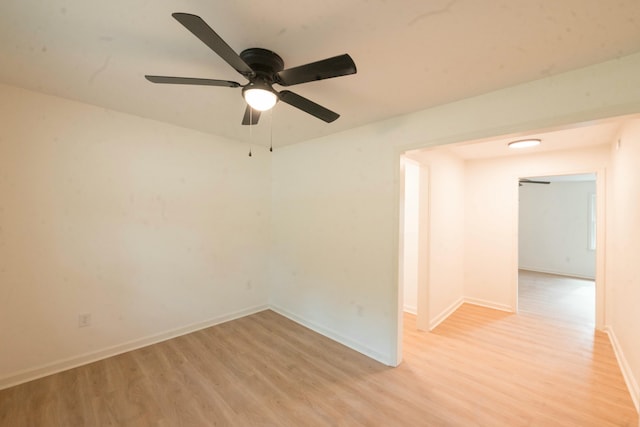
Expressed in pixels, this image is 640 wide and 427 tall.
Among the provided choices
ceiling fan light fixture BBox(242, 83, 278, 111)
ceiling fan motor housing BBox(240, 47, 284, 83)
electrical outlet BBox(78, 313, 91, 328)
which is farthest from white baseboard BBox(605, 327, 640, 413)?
electrical outlet BBox(78, 313, 91, 328)

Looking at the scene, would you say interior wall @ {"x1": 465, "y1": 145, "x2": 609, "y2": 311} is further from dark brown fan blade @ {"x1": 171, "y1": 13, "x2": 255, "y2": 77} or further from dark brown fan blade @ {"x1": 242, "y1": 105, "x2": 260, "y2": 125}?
dark brown fan blade @ {"x1": 171, "y1": 13, "x2": 255, "y2": 77}

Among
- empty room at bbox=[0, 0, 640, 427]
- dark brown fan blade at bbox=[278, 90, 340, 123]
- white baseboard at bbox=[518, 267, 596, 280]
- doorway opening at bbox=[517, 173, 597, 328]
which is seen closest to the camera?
empty room at bbox=[0, 0, 640, 427]

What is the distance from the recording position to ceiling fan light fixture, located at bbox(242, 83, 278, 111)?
Result: 1.48 meters

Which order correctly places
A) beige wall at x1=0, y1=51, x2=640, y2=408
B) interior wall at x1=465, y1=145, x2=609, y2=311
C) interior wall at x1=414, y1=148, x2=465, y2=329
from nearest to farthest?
beige wall at x1=0, y1=51, x2=640, y2=408 < interior wall at x1=414, y1=148, x2=465, y2=329 < interior wall at x1=465, y1=145, x2=609, y2=311

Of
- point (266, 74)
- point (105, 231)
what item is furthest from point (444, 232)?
point (105, 231)

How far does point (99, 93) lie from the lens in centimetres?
219

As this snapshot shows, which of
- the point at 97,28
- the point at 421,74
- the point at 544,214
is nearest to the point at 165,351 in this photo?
the point at 97,28

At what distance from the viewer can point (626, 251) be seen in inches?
94.7

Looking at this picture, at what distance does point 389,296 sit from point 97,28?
288 centimetres

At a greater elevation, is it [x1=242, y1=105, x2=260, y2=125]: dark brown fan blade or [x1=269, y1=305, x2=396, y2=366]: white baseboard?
[x1=242, y1=105, x2=260, y2=125]: dark brown fan blade

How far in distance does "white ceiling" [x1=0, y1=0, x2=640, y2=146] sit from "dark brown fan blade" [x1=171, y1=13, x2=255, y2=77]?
0.23 m

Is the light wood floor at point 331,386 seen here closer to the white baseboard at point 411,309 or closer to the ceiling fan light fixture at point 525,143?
the white baseboard at point 411,309

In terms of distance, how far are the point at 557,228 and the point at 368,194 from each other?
22.2 ft

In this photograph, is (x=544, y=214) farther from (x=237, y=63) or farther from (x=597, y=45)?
(x=237, y=63)
